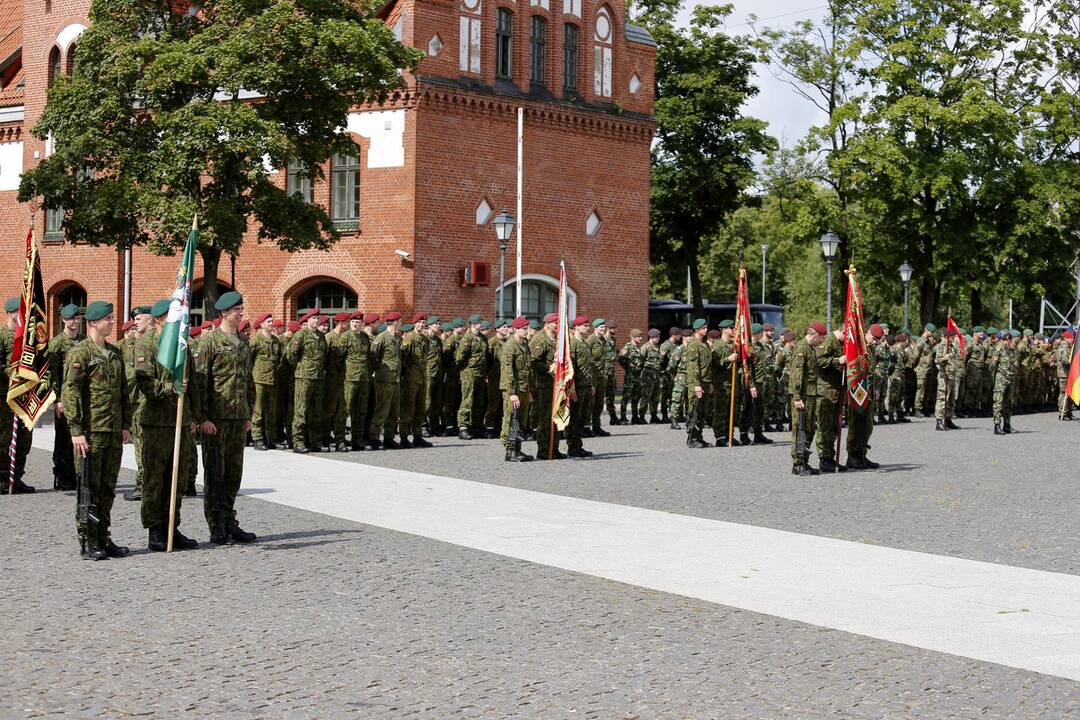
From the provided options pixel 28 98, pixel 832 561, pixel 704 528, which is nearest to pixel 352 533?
pixel 704 528

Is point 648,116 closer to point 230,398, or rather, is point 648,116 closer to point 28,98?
point 28,98

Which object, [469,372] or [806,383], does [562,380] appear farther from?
[469,372]

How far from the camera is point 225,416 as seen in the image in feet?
36.0

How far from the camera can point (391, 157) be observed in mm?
33125

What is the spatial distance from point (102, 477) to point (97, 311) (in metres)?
1.28

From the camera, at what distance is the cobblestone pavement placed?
6.31m

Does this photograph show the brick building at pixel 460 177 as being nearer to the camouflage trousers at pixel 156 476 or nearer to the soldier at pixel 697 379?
the soldier at pixel 697 379

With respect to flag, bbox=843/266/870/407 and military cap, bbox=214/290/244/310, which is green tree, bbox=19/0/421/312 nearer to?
flag, bbox=843/266/870/407

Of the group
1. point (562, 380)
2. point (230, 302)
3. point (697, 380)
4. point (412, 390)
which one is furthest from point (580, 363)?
point (230, 302)

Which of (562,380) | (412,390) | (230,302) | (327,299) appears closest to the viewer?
(230,302)

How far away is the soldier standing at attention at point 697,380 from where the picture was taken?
2088 centimetres

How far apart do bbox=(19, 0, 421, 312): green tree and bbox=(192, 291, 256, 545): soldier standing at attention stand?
16166 mm

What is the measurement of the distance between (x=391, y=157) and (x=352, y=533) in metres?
22.6

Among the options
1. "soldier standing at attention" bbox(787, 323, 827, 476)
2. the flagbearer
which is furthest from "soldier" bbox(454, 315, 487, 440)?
the flagbearer
